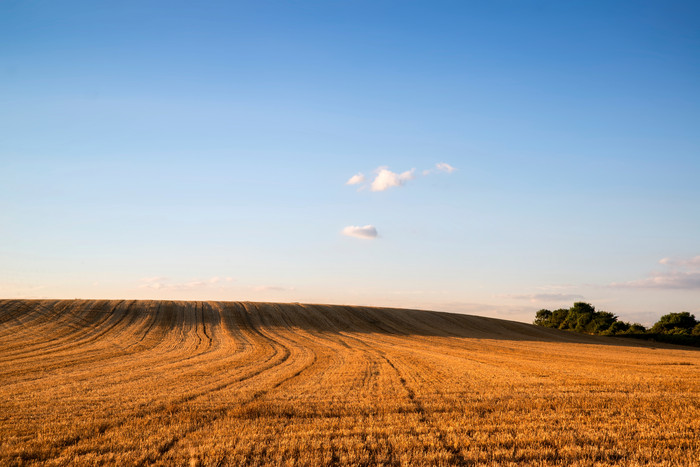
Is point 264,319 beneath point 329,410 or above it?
beneath

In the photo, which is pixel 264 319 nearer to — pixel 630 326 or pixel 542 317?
pixel 630 326

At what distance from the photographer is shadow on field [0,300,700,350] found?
42625 millimetres

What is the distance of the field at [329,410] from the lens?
8.09 metres

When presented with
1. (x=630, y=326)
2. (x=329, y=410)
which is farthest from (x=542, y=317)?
(x=329, y=410)

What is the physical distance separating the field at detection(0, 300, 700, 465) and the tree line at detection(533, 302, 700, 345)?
3313cm

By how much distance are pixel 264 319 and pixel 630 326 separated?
52.3 meters

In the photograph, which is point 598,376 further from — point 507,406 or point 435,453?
point 435,453

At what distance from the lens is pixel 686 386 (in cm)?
1519

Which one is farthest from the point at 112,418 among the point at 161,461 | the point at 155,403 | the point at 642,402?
the point at 642,402

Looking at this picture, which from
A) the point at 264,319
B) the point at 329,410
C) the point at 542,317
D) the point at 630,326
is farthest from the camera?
the point at 542,317

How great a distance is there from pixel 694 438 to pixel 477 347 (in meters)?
25.3

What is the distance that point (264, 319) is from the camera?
4844 centimetres

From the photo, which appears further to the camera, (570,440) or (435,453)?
(570,440)

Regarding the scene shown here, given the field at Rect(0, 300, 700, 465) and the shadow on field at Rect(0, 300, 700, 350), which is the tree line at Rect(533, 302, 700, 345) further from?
the field at Rect(0, 300, 700, 465)
